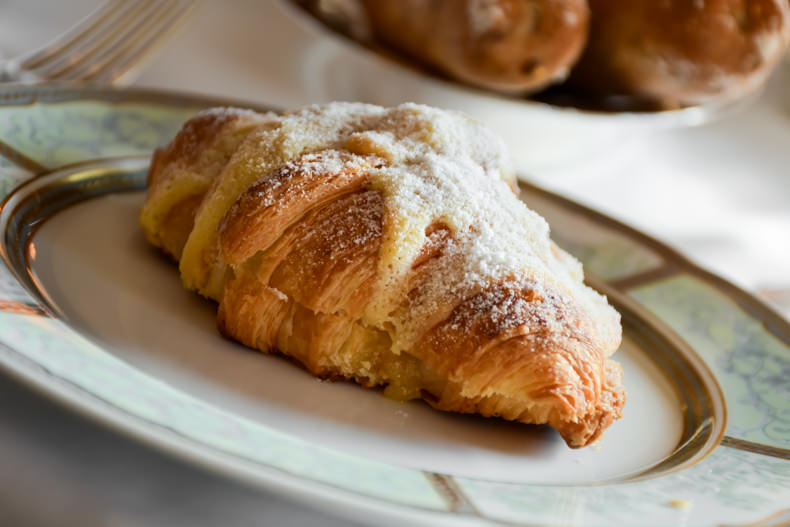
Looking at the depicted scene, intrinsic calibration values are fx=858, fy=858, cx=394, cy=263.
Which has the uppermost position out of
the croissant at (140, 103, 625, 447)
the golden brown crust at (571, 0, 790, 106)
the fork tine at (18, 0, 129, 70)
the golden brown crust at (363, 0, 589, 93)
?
the golden brown crust at (571, 0, 790, 106)

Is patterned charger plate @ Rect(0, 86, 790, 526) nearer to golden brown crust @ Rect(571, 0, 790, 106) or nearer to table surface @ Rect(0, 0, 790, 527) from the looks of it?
table surface @ Rect(0, 0, 790, 527)

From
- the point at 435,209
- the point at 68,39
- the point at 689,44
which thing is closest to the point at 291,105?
the point at 68,39

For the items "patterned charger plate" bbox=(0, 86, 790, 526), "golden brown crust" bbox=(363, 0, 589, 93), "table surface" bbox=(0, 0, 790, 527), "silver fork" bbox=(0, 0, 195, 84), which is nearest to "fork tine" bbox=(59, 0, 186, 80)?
"silver fork" bbox=(0, 0, 195, 84)

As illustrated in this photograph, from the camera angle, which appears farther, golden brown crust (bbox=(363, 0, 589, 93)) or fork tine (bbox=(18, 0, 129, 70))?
golden brown crust (bbox=(363, 0, 589, 93))

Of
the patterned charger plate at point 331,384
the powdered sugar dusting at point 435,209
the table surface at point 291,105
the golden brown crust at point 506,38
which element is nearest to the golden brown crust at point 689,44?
the golden brown crust at point 506,38

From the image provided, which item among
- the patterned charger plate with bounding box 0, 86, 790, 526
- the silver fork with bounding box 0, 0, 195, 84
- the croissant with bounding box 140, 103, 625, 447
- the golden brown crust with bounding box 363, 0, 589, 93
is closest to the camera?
the patterned charger plate with bounding box 0, 86, 790, 526

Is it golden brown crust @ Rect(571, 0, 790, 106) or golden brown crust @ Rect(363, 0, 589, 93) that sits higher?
golden brown crust @ Rect(571, 0, 790, 106)

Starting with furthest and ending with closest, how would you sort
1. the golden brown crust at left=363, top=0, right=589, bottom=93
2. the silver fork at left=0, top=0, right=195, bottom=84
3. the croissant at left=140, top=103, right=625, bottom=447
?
the golden brown crust at left=363, top=0, right=589, bottom=93, the silver fork at left=0, top=0, right=195, bottom=84, the croissant at left=140, top=103, right=625, bottom=447

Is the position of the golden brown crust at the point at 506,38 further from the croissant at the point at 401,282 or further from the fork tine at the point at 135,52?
the croissant at the point at 401,282

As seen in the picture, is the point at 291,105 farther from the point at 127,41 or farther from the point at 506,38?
the point at 506,38
